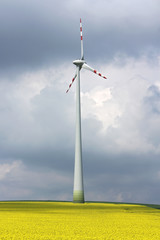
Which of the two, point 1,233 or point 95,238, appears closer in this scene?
point 95,238

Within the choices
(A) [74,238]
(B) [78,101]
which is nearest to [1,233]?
(A) [74,238]

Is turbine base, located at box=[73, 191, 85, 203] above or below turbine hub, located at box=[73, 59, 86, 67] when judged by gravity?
below

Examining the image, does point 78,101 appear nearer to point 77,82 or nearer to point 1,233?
point 77,82

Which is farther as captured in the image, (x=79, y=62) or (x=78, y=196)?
(x=79, y=62)

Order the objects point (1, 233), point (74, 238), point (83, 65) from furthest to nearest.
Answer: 1. point (83, 65)
2. point (1, 233)
3. point (74, 238)

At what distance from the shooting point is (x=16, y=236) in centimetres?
1981

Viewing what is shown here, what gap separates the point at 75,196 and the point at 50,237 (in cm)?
4751

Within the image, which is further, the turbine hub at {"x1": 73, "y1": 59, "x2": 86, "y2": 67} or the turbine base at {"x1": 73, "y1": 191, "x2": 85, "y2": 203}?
the turbine hub at {"x1": 73, "y1": 59, "x2": 86, "y2": 67}

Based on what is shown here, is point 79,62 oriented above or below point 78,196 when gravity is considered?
above

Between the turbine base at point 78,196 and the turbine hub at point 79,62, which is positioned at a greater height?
the turbine hub at point 79,62

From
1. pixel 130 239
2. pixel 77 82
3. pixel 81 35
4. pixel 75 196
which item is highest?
pixel 81 35

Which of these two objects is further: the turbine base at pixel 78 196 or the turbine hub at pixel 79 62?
the turbine hub at pixel 79 62

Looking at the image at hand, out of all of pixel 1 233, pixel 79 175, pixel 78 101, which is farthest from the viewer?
pixel 78 101

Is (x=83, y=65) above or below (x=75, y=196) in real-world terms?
above
